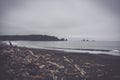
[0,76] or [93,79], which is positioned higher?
[0,76]

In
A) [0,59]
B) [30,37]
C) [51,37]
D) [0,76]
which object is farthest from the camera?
[51,37]

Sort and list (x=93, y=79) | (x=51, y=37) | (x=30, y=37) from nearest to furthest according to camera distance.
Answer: (x=93, y=79) < (x=30, y=37) < (x=51, y=37)

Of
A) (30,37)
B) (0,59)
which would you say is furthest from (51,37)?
(0,59)

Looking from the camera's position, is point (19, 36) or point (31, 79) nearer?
point (31, 79)

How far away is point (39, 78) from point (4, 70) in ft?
5.83

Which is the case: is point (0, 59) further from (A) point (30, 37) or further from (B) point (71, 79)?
(A) point (30, 37)

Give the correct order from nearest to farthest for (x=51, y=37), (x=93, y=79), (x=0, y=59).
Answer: (x=93, y=79) → (x=0, y=59) → (x=51, y=37)

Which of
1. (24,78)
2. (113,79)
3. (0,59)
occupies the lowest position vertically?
(113,79)

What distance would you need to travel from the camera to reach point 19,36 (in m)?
163

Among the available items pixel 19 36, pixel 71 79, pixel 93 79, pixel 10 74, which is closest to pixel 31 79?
pixel 10 74

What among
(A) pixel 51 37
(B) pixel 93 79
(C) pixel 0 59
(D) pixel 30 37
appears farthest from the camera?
(A) pixel 51 37

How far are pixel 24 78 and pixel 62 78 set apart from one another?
5.51ft

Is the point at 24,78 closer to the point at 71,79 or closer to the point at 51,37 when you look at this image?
the point at 71,79

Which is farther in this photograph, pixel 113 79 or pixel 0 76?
pixel 113 79
